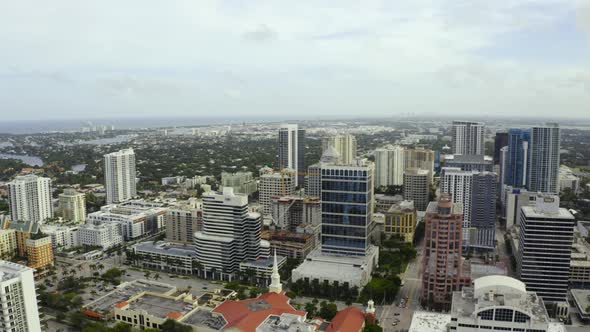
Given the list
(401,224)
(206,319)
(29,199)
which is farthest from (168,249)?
(401,224)

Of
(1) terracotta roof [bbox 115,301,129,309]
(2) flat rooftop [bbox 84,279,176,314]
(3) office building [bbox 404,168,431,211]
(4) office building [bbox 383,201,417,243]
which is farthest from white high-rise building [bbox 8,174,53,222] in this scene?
(3) office building [bbox 404,168,431,211]

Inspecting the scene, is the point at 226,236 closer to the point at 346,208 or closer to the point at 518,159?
the point at 346,208

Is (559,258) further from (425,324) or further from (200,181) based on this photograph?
(200,181)

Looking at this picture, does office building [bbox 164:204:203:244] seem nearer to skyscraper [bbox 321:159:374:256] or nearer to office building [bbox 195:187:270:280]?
office building [bbox 195:187:270:280]

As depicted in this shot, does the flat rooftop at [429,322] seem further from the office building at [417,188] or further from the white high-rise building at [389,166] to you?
the white high-rise building at [389,166]

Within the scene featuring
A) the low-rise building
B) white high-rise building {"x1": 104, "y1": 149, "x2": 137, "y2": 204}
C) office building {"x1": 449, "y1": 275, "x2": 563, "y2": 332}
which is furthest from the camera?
white high-rise building {"x1": 104, "y1": 149, "x2": 137, "y2": 204}

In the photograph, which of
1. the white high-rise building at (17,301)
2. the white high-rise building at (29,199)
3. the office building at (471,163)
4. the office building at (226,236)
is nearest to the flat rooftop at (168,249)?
the office building at (226,236)
